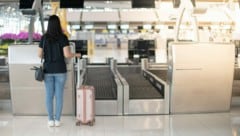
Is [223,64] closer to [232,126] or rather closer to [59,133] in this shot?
[232,126]

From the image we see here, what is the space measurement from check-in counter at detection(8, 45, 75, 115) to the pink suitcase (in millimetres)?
774

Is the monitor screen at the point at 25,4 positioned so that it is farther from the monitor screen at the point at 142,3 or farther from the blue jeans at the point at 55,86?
the monitor screen at the point at 142,3

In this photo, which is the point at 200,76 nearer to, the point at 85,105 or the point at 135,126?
the point at 135,126

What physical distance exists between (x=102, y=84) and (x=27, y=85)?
3160 mm

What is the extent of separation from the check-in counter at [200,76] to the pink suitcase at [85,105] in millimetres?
1794

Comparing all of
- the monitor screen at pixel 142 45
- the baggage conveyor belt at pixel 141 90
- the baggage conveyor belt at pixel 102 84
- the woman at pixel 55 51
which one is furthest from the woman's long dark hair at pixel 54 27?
the monitor screen at pixel 142 45

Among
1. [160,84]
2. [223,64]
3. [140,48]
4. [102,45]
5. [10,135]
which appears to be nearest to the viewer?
[10,135]

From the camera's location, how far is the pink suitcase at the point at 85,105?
240 inches

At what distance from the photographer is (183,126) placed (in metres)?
6.21

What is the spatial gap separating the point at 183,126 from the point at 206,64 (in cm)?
159

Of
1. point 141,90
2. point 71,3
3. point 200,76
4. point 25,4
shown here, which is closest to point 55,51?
point 200,76

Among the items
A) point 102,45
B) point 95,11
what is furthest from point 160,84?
point 102,45

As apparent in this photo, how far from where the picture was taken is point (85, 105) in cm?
608

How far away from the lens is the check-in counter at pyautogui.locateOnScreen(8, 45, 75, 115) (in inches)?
267
